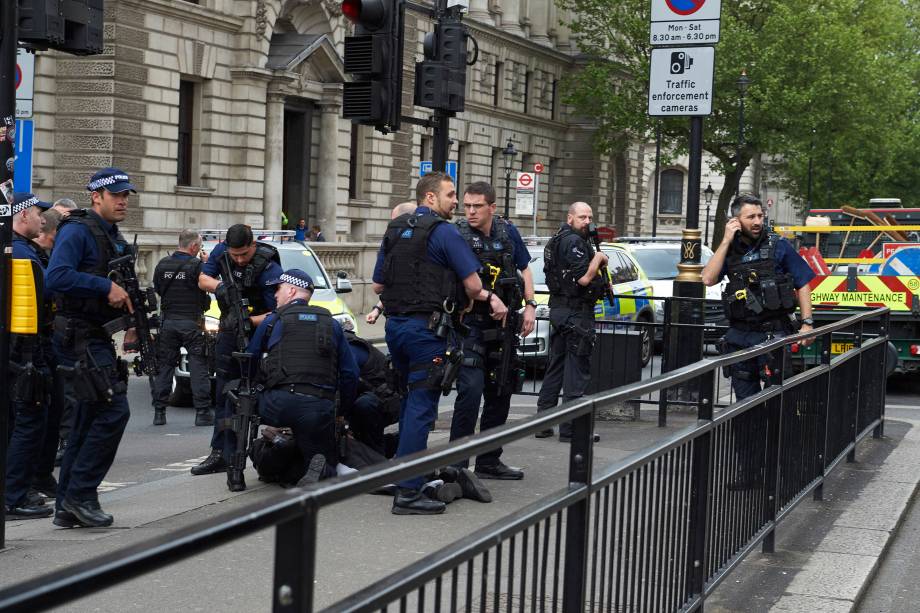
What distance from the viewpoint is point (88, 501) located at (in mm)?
6773

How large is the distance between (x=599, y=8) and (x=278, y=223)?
19.5 meters

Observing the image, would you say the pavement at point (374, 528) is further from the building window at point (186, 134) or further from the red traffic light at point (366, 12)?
the building window at point (186, 134)

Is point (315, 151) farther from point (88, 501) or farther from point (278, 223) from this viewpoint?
point (88, 501)

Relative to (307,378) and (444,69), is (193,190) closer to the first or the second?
(444,69)

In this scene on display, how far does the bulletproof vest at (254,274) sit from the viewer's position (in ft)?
28.7

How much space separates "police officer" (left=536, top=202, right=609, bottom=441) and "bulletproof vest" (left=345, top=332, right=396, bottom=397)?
1750 millimetres

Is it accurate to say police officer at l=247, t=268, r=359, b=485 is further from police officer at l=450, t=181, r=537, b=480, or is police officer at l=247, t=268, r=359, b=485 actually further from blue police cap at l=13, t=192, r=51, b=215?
blue police cap at l=13, t=192, r=51, b=215

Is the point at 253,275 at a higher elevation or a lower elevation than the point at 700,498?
higher

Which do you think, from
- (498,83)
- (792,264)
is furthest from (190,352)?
(498,83)

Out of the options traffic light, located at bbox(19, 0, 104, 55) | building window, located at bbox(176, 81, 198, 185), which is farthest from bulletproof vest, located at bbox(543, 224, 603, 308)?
building window, located at bbox(176, 81, 198, 185)

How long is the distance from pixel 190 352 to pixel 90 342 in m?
5.17

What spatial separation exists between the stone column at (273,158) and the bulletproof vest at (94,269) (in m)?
27.2

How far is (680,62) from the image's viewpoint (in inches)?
524

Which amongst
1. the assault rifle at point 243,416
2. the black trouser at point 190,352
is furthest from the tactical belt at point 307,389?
the black trouser at point 190,352
